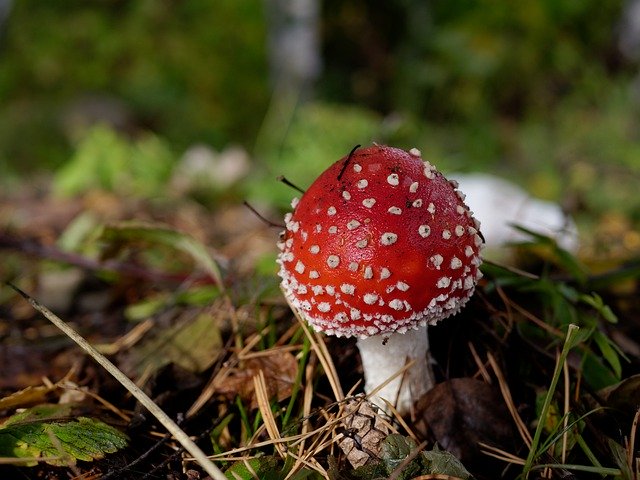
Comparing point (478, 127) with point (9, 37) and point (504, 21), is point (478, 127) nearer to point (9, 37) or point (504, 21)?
point (504, 21)

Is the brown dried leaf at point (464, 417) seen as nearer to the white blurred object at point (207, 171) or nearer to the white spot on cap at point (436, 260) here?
the white spot on cap at point (436, 260)

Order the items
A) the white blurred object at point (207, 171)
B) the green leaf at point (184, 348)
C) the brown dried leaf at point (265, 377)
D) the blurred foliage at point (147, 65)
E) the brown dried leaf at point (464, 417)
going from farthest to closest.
Result: the blurred foliage at point (147, 65)
the white blurred object at point (207, 171)
the green leaf at point (184, 348)
the brown dried leaf at point (265, 377)
the brown dried leaf at point (464, 417)

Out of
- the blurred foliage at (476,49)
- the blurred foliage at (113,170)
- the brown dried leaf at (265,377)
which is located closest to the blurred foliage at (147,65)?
the blurred foliage at (476,49)

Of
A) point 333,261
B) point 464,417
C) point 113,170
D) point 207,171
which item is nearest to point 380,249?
point 333,261

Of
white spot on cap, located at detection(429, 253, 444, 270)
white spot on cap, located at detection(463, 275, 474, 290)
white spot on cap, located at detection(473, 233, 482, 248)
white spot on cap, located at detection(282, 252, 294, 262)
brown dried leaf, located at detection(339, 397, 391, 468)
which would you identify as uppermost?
white spot on cap, located at detection(473, 233, 482, 248)

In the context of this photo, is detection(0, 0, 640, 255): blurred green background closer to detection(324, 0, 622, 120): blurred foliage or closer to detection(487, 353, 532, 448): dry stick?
detection(324, 0, 622, 120): blurred foliage

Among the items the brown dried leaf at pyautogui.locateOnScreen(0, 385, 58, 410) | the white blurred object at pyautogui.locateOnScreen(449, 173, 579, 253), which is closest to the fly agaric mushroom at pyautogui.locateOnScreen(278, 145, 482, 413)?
the brown dried leaf at pyautogui.locateOnScreen(0, 385, 58, 410)
